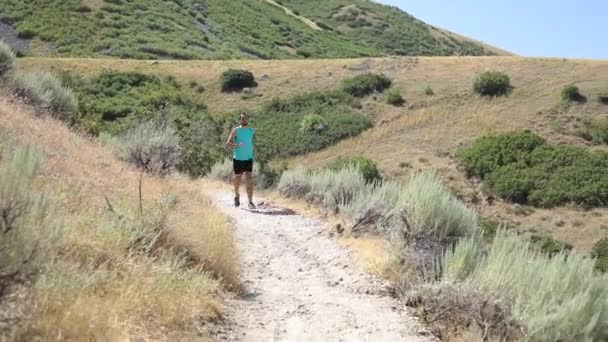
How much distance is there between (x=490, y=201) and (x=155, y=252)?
76.9 feet

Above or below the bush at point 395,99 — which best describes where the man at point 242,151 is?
above

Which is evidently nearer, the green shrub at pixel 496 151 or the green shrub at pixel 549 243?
the green shrub at pixel 549 243

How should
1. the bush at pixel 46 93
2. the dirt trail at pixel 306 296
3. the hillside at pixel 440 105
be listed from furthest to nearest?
the hillside at pixel 440 105, the bush at pixel 46 93, the dirt trail at pixel 306 296

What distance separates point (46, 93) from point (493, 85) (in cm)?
2716

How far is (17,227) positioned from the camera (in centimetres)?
416

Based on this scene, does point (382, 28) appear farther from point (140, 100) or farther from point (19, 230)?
point (19, 230)

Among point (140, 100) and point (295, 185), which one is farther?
point (140, 100)

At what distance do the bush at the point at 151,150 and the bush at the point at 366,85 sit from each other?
2397 cm

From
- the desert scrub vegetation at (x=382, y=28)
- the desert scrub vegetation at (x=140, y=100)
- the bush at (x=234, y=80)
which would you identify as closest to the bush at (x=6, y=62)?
the desert scrub vegetation at (x=140, y=100)

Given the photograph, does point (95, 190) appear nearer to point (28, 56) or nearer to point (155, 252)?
point (155, 252)

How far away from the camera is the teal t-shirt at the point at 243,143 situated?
44.8 ft

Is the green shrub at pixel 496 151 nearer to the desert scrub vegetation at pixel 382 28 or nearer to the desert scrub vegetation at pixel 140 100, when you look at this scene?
the desert scrub vegetation at pixel 140 100

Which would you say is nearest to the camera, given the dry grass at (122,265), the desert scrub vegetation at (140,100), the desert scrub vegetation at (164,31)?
the dry grass at (122,265)

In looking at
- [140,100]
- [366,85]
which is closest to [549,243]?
[366,85]
